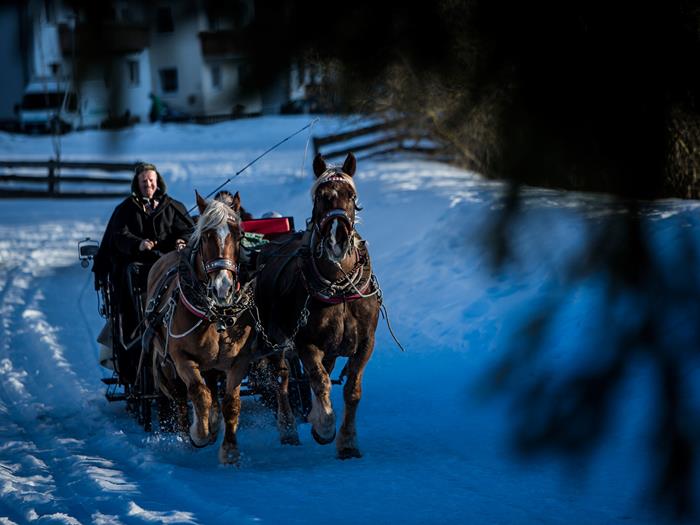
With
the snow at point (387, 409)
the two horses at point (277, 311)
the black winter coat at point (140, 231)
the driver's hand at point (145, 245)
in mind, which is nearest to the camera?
the snow at point (387, 409)

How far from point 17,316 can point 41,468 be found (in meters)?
6.43

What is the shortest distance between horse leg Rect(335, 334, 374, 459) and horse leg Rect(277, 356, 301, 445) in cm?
58

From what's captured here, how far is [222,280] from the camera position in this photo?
6754mm

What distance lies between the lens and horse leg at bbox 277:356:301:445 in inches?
312

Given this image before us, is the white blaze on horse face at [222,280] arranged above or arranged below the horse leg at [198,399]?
above

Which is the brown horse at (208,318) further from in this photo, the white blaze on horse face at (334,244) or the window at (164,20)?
the window at (164,20)

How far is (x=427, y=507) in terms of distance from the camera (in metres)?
6.38

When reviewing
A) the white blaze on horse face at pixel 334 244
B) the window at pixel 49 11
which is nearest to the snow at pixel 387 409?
the window at pixel 49 11

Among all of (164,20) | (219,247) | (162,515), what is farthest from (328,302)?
(164,20)

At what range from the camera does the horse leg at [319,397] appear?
719 centimetres

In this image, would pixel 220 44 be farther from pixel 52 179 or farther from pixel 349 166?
pixel 52 179

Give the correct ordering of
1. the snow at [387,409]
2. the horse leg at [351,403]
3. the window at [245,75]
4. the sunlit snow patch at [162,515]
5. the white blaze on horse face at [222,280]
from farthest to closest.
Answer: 1. the horse leg at [351,403]
2. the white blaze on horse face at [222,280]
3. the sunlit snow patch at [162,515]
4. the snow at [387,409]
5. the window at [245,75]

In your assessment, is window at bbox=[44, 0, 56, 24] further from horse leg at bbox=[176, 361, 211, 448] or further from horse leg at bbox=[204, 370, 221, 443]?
horse leg at bbox=[204, 370, 221, 443]

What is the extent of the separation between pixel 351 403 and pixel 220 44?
5887 mm
